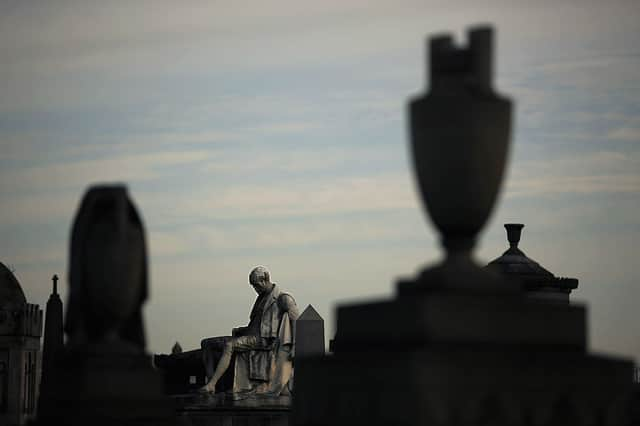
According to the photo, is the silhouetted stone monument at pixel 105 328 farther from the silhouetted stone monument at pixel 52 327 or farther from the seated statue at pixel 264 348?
the silhouetted stone monument at pixel 52 327

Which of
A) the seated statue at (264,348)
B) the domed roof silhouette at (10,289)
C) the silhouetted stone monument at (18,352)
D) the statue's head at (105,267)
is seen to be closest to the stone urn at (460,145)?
the statue's head at (105,267)

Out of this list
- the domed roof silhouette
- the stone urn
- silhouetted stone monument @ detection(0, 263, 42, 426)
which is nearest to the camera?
the stone urn

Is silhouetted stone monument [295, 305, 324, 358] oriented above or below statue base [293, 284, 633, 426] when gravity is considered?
above

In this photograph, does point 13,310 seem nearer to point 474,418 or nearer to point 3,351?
point 3,351

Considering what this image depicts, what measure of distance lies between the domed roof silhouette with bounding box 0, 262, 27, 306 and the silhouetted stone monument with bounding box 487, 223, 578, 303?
2238 centimetres

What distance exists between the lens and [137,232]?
15.0 meters

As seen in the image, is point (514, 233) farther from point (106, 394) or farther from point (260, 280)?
point (106, 394)

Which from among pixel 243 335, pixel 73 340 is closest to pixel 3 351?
pixel 243 335

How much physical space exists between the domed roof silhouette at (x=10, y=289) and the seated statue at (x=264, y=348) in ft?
71.3

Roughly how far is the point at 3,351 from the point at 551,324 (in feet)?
121

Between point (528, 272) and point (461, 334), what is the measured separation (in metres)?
17.8

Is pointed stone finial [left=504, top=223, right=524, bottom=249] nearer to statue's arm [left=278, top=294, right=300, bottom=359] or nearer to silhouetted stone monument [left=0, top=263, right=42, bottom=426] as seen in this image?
statue's arm [left=278, top=294, right=300, bottom=359]

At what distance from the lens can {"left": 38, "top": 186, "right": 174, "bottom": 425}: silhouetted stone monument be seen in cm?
1465

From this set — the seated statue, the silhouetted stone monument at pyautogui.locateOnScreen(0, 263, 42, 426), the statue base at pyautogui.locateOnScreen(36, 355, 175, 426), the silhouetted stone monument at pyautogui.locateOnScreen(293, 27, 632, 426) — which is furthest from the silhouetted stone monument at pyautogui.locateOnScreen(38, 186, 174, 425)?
the silhouetted stone monument at pyautogui.locateOnScreen(0, 263, 42, 426)
